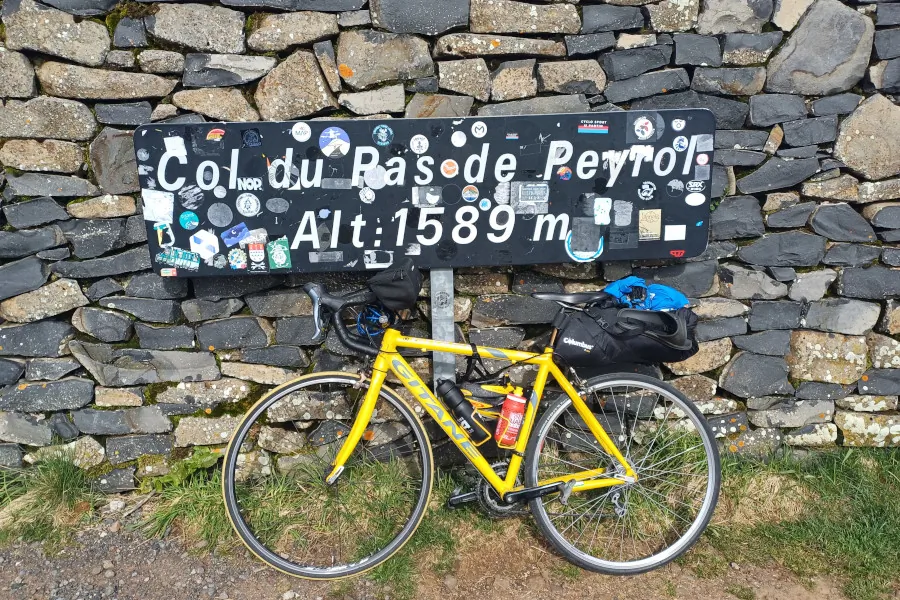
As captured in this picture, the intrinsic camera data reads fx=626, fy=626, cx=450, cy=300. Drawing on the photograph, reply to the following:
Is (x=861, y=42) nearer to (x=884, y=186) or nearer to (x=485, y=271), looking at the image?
(x=884, y=186)

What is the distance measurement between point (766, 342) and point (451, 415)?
197cm

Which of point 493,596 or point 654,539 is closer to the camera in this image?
point 493,596

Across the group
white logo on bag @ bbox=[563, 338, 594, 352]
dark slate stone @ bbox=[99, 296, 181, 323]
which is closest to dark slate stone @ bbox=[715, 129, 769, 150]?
white logo on bag @ bbox=[563, 338, 594, 352]

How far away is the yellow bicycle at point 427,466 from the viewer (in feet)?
10.4

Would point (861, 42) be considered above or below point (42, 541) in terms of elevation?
above

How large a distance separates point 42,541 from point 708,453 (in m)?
3.66

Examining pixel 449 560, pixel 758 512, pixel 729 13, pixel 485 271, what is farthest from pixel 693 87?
pixel 449 560

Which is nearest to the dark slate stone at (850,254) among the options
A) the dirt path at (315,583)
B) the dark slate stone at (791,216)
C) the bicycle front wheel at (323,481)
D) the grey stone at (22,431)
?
the dark slate stone at (791,216)

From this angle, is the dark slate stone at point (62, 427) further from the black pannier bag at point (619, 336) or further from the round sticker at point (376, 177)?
the black pannier bag at point (619, 336)

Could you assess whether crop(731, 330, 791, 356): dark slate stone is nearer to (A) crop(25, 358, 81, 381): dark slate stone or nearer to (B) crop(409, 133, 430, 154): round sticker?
(B) crop(409, 133, 430, 154): round sticker

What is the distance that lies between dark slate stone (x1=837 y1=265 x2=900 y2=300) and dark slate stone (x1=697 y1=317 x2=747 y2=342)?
0.61 meters

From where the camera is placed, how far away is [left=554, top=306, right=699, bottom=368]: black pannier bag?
3.11m

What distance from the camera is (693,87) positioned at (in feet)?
11.2

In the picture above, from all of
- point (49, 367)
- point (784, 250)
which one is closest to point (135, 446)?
point (49, 367)
